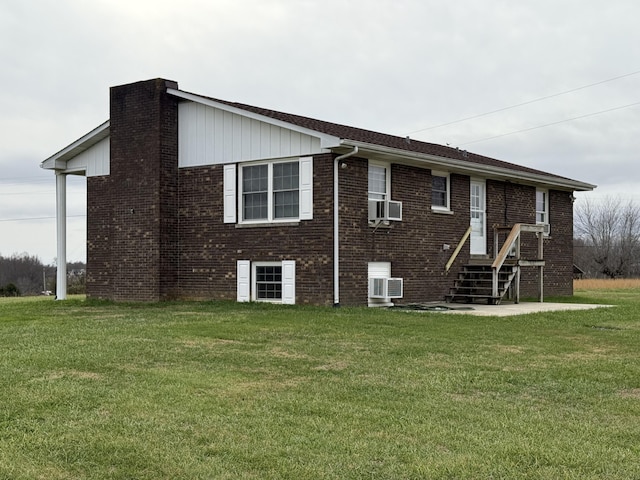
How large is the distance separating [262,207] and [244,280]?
1748 mm

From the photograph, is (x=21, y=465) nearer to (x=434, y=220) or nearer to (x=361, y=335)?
(x=361, y=335)

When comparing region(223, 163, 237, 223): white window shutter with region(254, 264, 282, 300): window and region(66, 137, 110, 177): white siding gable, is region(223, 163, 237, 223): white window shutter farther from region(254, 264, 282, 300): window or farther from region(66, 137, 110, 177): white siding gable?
region(66, 137, 110, 177): white siding gable

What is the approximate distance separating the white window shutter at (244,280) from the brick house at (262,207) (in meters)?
0.03

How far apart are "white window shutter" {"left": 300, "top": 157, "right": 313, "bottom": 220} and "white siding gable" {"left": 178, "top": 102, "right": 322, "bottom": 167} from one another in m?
0.22

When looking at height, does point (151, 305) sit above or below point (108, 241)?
below

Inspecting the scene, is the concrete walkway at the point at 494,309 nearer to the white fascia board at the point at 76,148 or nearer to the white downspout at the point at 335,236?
the white downspout at the point at 335,236

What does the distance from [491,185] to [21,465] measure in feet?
58.2

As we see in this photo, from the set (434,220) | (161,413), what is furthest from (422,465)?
(434,220)

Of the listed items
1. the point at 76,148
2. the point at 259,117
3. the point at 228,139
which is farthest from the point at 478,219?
the point at 76,148

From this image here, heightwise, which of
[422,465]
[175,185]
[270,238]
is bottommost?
[422,465]

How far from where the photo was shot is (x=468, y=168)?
61.9 feet

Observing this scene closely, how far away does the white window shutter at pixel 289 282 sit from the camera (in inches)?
661

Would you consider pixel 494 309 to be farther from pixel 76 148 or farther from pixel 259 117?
pixel 76 148

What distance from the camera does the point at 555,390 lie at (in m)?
7.22
